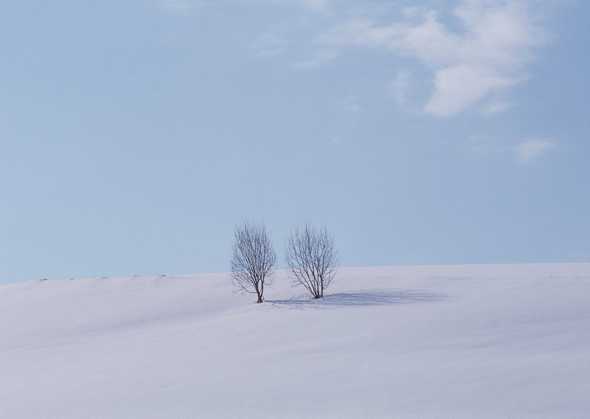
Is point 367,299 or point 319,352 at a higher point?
point 367,299

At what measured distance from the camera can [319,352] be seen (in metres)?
22.4

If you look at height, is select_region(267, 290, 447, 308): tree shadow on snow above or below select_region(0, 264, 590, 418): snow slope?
above

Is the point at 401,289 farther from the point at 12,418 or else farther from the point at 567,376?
the point at 12,418

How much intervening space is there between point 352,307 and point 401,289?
5.96 metres

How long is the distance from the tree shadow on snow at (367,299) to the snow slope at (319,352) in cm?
16

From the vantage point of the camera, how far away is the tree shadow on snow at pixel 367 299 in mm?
33375

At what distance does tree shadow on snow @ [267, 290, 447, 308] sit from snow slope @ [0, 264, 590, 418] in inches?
6.3

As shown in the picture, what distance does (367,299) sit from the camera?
34.8 m

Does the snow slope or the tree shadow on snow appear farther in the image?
the tree shadow on snow

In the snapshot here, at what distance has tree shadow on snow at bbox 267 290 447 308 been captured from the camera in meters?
33.4

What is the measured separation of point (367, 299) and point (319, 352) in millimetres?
12757

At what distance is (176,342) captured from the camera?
91.9 ft

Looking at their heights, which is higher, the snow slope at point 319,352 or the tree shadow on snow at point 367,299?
the tree shadow on snow at point 367,299

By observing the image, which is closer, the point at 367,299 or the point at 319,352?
the point at 319,352
